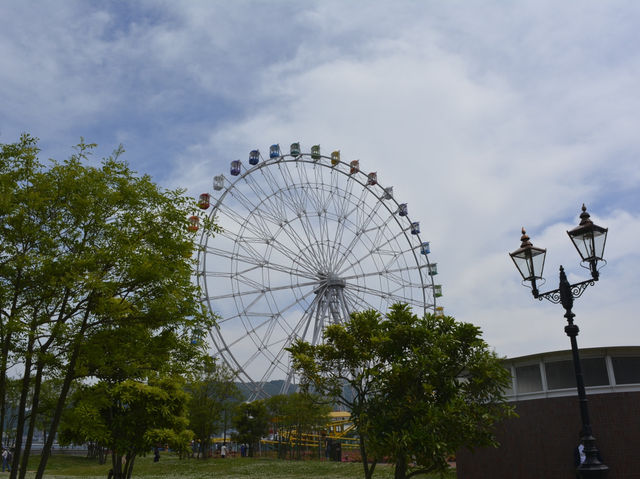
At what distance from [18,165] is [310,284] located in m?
25.6

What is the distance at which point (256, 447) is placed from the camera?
1857 inches

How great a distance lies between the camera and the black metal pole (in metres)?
8.68

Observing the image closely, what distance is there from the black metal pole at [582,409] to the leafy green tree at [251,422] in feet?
120

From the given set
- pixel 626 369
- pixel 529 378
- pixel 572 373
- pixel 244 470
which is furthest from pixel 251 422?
pixel 626 369

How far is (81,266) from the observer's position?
11586 millimetres

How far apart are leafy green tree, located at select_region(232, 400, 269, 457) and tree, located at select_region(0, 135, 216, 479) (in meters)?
31.8

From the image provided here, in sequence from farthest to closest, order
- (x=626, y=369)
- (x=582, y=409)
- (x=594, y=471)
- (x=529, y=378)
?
(x=529, y=378), (x=626, y=369), (x=582, y=409), (x=594, y=471)

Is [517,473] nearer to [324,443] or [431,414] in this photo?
[431,414]

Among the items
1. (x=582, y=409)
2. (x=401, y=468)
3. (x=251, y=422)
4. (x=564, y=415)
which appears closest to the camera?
(x=582, y=409)

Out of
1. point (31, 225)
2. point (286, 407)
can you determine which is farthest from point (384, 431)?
point (286, 407)

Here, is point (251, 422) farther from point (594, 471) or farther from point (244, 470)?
point (594, 471)

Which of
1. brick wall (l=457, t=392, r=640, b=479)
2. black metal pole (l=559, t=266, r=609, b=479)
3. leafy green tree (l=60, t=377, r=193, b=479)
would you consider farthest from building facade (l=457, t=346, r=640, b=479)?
leafy green tree (l=60, t=377, r=193, b=479)

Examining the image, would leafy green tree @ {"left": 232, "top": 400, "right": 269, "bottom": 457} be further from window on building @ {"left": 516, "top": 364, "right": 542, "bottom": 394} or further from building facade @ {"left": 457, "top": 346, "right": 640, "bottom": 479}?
window on building @ {"left": 516, "top": 364, "right": 542, "bottom": 394}

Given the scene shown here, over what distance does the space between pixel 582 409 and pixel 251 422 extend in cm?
3827
